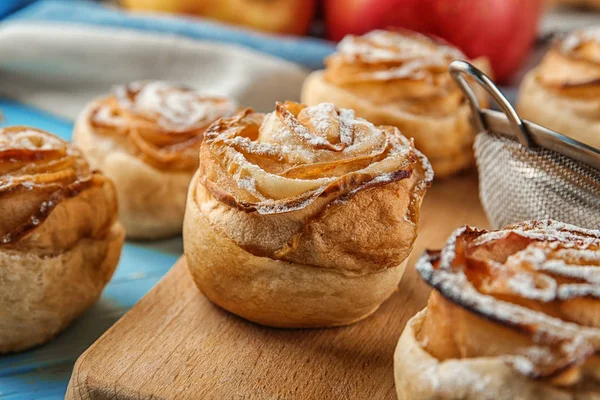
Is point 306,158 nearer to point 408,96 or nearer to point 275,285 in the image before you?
point 275,285

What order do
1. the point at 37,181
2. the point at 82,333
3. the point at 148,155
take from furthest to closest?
the point at 148,155, the point at 82,333, the point at 37,181

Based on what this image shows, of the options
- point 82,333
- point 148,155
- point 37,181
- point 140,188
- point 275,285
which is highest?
point 37,181

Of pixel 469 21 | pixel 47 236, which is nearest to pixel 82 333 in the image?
pixel 47 236

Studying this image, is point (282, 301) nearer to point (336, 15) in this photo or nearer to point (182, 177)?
point (182, 177)

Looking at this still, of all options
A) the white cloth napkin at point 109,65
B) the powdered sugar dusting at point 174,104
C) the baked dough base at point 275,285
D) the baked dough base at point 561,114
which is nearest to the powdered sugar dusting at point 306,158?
the baked dough base at point 275,285

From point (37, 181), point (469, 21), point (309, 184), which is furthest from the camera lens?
point (469, 21)

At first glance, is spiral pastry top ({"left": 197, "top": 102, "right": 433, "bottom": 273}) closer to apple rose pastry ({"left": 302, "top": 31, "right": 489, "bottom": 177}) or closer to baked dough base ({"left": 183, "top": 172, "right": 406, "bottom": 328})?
baked dough base ({"left": 183, "top": 172, "right": 406, "bottom": 328})
